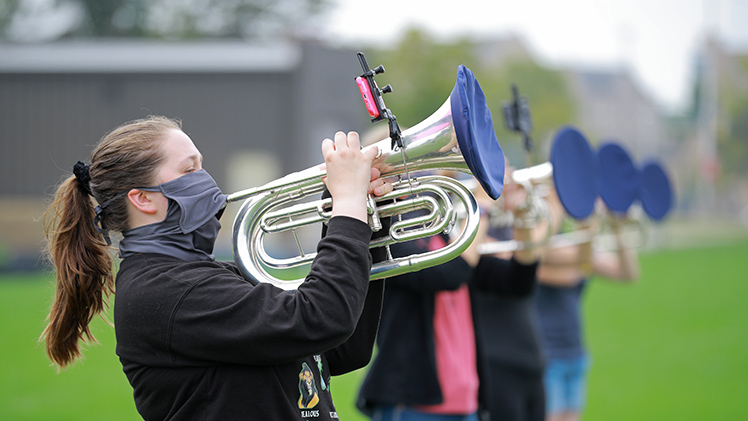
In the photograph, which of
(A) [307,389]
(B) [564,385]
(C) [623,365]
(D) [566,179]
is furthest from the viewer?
(C) [623,365]

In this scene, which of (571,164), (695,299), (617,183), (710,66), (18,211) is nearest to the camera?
(571,164)

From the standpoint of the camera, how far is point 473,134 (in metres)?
2.14

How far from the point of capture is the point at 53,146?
23.6 meters

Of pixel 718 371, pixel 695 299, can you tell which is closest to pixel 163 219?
pixel 718 371

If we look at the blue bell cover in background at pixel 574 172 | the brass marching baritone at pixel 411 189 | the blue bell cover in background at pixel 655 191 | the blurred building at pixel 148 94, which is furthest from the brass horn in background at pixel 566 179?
the blurred building at pixel 148 94

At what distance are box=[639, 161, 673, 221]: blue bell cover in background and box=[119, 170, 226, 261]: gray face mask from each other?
3.73 metres

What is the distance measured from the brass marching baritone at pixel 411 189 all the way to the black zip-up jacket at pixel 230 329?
0.27 meters

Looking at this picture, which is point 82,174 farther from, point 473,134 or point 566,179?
point 566,179

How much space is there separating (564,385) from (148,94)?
21506 mm

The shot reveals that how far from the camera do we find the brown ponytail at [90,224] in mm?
2156

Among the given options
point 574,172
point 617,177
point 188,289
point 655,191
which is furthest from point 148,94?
point 188,289

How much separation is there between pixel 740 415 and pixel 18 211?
22475mm

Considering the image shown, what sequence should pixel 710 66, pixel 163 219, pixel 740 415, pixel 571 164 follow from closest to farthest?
pixel 163 219 → pixel 571 164 → pixel 740 415 → pixel 710 66

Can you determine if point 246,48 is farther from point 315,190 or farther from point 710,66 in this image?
point 710,66
